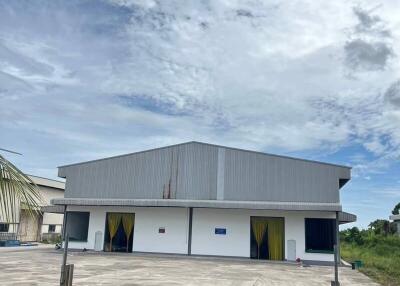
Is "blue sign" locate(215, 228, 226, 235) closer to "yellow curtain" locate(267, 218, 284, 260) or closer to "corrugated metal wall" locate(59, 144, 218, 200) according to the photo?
"corrugated metal wall" locate(59, 144, 218, 200)

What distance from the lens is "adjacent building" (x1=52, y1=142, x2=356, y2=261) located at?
A: 24.7 meters

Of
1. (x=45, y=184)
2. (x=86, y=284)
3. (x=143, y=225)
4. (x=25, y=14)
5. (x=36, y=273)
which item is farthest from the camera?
(x=45, y=184)

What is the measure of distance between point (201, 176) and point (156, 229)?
4.43 meters

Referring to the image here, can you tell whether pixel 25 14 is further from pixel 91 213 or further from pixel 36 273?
pixel 91 213

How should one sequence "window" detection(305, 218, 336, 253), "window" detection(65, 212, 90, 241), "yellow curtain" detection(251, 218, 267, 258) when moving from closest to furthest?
"yellow curtain" detection(251, 218, 267, 258) → "window" detection(305, 218, 336, 253) → "window" detection(65, 212, 90, 241)

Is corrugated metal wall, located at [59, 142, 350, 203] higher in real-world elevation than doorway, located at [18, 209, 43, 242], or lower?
higher

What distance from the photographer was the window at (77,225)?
96.6 ft

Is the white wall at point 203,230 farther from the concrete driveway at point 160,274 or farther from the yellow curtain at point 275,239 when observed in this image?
the concrete driveway at point 160,274

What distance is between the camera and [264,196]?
25328 mm

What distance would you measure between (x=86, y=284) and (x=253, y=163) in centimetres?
1457

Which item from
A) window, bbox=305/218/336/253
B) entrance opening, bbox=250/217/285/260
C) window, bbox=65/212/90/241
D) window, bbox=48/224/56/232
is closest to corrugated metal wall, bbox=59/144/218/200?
window, bbox=65/212/90/241

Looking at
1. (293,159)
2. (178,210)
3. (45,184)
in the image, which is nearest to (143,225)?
(178,210)

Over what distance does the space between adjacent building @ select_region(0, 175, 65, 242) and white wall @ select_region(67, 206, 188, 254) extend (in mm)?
9452

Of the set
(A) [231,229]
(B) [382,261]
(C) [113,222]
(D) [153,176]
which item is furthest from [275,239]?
(C) [113,222]
